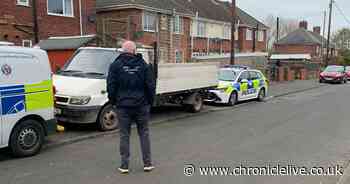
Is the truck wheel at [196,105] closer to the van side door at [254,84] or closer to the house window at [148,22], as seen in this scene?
the van side door at [254,84]

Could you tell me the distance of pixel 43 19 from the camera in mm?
19016

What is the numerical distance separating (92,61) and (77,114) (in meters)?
1.64

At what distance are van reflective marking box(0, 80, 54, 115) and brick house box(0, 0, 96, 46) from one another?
1174cm

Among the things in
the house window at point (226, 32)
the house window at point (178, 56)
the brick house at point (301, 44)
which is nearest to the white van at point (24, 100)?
the house window at point (178, 56)

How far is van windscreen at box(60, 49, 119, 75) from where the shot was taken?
874 cm

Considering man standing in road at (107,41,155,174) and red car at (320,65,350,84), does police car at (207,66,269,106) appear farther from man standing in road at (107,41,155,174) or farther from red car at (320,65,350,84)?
red car at (320,65,350,84)

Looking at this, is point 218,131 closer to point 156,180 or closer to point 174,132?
point 174,132

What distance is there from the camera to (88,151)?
21.8ft

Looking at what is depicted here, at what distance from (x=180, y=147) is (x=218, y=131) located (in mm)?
1999

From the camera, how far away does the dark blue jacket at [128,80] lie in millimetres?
5086

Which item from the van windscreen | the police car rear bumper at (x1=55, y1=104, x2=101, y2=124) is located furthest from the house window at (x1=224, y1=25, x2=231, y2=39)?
the police car rear bumper at (x1=55, y1=104, x2=101, y2=124)

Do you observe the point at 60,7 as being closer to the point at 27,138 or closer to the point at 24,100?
the point at 24,100

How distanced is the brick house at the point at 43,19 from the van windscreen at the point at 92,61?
360 inches

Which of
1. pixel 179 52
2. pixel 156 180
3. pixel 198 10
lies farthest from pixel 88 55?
pixel 198 10
